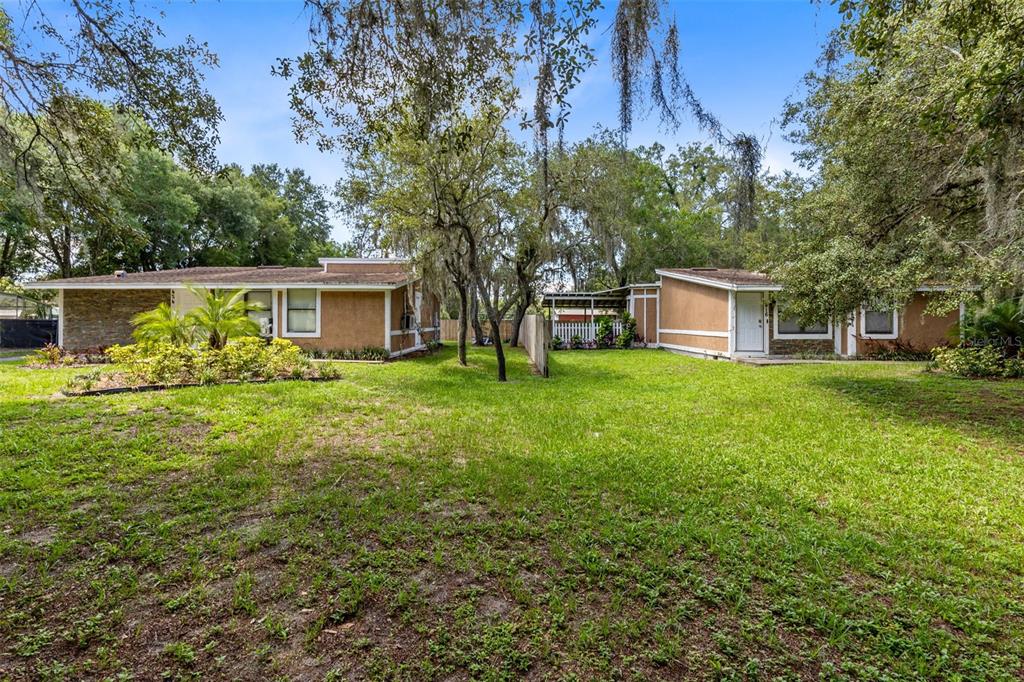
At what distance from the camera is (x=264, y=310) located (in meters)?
14.7

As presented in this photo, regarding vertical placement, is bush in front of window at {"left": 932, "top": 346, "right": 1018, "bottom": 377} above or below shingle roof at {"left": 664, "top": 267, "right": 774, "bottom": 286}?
below

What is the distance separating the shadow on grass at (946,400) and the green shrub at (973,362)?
Result: 75 cm

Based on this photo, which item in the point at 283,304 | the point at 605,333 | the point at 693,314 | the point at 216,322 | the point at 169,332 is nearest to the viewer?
the point at 169,332

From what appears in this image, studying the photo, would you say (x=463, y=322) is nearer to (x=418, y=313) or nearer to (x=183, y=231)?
(x=418, y=313)

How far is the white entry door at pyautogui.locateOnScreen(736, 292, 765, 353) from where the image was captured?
15.0 meters

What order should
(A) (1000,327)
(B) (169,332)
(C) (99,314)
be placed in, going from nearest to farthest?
(B) (169,332), (A) (1000,327), (C) (99,314)

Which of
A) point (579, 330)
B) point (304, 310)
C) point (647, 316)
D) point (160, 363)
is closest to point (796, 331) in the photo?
point (647, 316)

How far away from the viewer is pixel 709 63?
3750 millimetres

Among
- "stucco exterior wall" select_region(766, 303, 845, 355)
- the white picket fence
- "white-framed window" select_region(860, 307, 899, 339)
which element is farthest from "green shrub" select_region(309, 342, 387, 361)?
"white-framed window" select_region(860, 307, 899, 339)

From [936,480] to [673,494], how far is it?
8.60 ft

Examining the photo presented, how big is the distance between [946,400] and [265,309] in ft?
54.5

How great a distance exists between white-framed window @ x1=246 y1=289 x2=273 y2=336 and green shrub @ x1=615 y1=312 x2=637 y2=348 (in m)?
13.0

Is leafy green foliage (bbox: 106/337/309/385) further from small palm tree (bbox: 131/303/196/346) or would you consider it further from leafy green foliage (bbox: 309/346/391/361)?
leafy green foliage (bbox: 309/346/391/361)

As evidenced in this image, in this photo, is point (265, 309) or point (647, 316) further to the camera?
point (647, 316)
